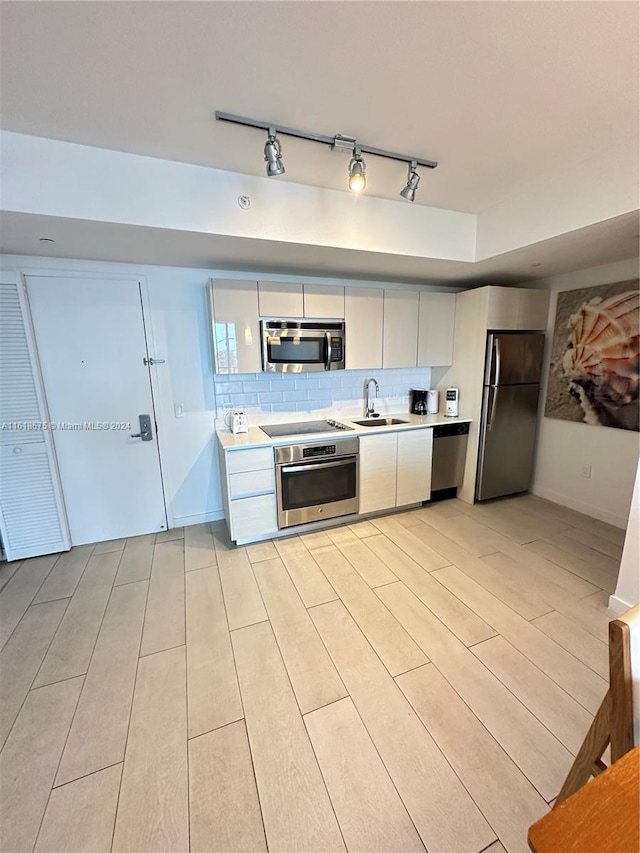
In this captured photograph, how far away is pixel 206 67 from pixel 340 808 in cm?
282

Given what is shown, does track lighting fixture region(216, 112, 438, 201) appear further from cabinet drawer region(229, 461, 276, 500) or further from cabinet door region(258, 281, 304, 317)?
cabinet drawer region(229, 461, 276, 500)

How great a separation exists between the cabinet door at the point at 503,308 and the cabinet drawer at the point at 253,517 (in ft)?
8.80

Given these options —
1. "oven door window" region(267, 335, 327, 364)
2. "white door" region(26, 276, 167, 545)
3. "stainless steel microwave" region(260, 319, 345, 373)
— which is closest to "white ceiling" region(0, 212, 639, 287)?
"white door" region(26, 276, 167, 545)

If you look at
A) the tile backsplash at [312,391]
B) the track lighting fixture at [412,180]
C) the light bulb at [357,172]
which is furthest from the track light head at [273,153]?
the tile backsplash at [312,391]

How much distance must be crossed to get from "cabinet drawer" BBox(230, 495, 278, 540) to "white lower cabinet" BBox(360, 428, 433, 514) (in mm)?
869

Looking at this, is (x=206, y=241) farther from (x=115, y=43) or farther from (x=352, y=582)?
(x=352, y=582)

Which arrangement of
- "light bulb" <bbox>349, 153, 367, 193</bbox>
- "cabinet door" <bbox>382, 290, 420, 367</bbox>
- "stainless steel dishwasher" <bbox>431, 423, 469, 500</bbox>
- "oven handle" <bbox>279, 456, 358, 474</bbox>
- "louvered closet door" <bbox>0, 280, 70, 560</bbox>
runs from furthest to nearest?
"stainless steel dishwasher" <bbox>431, 423, 469, 500</bbox> < "cabinet door" <bbox>382, 290, 420, 367</bbox> < "oven handle" <bbox>279, 456, 358, 474</bbox> < "louvered closet door" <bbox>0, 280, 70, 560</bbox> < "light bulb" <bbox>349, 153, 367, 193</bbox>

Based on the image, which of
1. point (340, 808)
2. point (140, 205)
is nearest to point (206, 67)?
point (140, 205)

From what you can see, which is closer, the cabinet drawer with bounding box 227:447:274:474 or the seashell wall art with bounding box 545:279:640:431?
the cabinet drawer with bounding box 227:447:274:474

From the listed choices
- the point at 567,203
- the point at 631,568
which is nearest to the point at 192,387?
the point at 567,203

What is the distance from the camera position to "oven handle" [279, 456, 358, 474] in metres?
2.90

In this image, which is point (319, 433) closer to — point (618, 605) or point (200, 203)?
point (200, 203)

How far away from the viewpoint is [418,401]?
3.91m

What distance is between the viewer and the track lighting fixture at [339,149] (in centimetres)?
166
